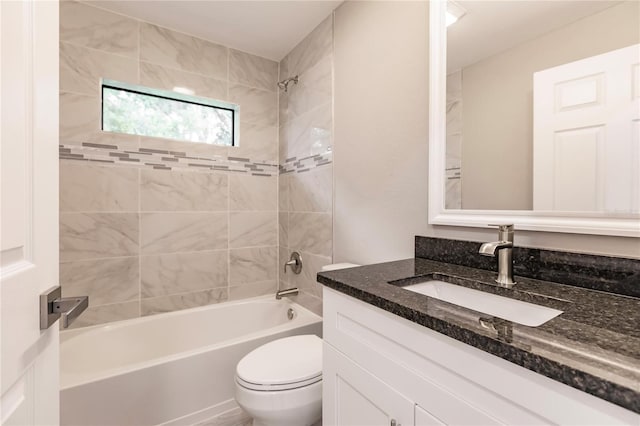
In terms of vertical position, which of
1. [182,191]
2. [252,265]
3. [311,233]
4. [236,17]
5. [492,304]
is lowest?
[252,265]

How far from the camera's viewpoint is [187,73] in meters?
2.16

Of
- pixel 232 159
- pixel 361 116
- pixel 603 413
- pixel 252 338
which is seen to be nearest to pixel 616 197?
pixel 603 413

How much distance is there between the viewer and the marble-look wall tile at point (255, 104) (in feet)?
7.77

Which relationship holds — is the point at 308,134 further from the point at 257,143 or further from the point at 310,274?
the point at 310,274

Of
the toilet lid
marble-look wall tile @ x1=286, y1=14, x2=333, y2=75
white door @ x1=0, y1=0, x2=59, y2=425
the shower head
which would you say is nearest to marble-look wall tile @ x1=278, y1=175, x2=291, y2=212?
the shower head

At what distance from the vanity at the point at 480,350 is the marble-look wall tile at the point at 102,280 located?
1621 millimetres

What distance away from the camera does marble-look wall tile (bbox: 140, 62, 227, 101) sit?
6.63 ft

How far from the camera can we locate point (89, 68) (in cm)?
184

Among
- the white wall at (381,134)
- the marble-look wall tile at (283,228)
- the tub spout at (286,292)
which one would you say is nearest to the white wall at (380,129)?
the white wall at (381,134)

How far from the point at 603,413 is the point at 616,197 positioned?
2.21 ft

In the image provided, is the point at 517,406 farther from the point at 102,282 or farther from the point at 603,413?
the point at 102,282

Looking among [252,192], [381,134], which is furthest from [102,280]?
[381,134]

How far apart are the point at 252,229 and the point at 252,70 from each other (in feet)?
4.32

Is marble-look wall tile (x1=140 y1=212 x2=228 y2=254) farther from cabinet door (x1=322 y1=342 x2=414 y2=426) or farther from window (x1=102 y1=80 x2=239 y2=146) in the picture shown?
cabinet door (x1=322 y1=342 x2=414 y2=426)
